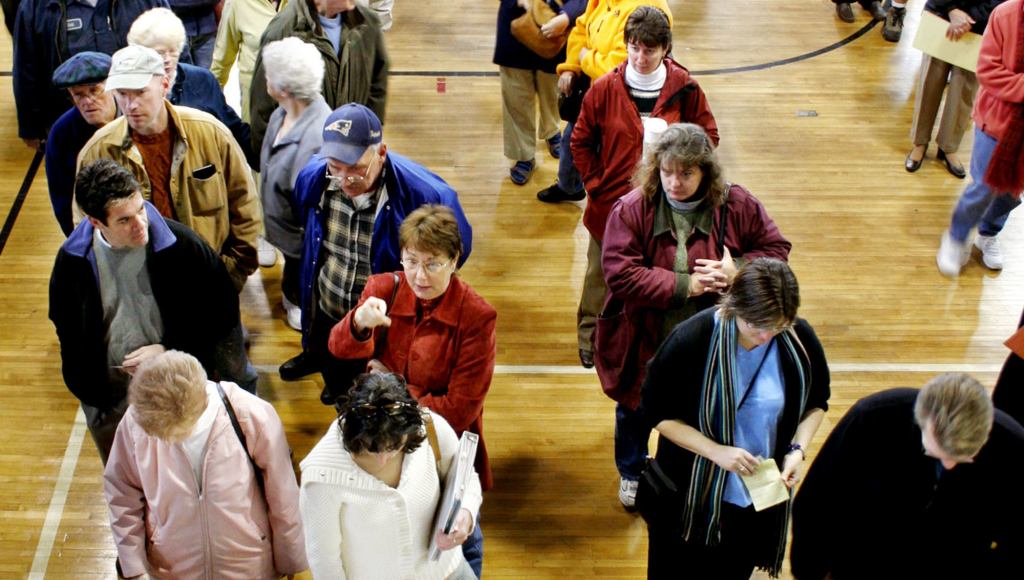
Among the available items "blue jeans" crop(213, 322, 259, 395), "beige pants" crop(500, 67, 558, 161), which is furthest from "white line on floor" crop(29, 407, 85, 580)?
"beige pants" crop(500, 67, 558, 161)

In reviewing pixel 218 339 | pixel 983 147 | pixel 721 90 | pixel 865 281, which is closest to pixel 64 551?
pixel 218 339

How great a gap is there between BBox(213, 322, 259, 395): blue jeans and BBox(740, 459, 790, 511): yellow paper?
195 centimetres

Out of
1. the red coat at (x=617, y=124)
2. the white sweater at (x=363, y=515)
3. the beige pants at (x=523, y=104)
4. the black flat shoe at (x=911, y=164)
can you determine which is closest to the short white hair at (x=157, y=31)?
the red coat at (x=617, y=124)

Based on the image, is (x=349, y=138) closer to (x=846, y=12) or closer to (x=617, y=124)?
(x=617, y=124)

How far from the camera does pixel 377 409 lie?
2.78 meters

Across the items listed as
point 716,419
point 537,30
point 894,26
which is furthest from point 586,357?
point 894,26

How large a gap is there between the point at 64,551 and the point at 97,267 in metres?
1.42

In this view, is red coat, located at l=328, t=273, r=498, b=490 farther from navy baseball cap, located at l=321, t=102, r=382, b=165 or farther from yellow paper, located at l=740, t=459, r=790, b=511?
yellow paper, located at l=740, t=459, r=790, b=511

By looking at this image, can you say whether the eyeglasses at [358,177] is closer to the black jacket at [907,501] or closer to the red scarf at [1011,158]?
the black jacket at [907,501]

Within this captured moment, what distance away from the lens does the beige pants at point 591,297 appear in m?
5.18

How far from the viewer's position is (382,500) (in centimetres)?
286

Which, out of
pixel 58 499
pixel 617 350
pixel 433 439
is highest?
pixel 433 439

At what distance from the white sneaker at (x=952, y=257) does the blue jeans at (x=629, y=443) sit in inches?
102

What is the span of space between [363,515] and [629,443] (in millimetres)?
1773
